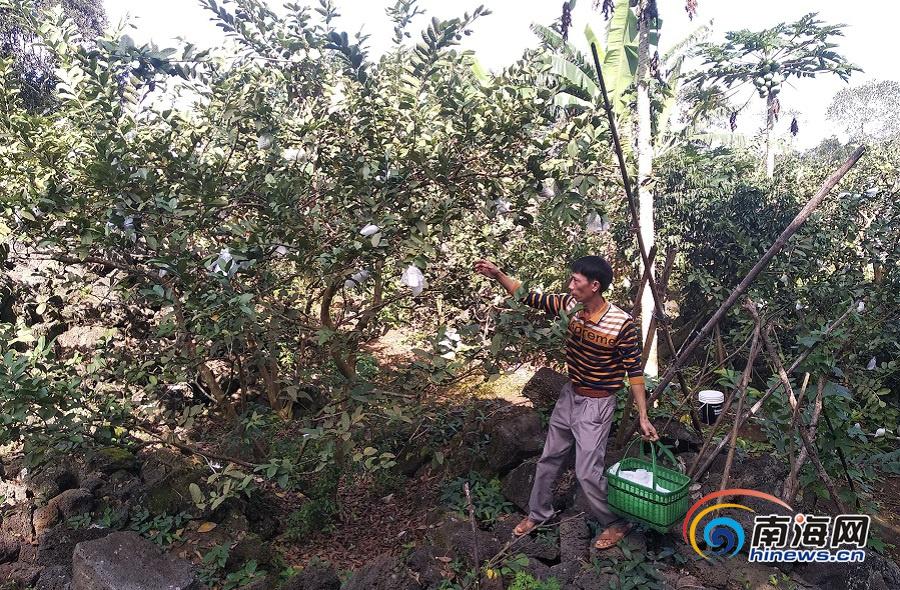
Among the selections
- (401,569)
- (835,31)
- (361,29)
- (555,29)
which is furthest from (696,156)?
(835,31)

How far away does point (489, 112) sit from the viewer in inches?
129

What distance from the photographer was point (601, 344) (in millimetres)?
3051

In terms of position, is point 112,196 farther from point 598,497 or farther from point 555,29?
point 555,29

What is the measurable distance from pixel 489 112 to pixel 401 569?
8.37ft

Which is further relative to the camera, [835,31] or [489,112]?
[835,31]

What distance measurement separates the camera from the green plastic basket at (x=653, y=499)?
9.38ft

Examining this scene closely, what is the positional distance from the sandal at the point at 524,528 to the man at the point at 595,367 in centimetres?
39

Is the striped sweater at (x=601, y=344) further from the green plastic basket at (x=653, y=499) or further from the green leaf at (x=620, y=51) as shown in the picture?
the green leaf at (x=620, y=51)

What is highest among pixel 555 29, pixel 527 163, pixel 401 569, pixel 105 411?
pixel 555 29

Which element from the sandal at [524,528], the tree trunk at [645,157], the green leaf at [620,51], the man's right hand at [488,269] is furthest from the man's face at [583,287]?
the green leaf at [620,51]

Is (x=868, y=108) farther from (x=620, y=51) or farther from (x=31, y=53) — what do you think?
(x=31, y=53)

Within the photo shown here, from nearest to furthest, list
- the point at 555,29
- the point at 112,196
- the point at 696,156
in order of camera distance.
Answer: the point at 112,196 < the point at 696,156 < the point at 555,29

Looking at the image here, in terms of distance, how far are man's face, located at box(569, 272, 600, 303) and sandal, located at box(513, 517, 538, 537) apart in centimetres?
136

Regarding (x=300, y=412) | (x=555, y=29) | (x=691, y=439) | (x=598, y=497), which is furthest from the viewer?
(x=555, y=29)
